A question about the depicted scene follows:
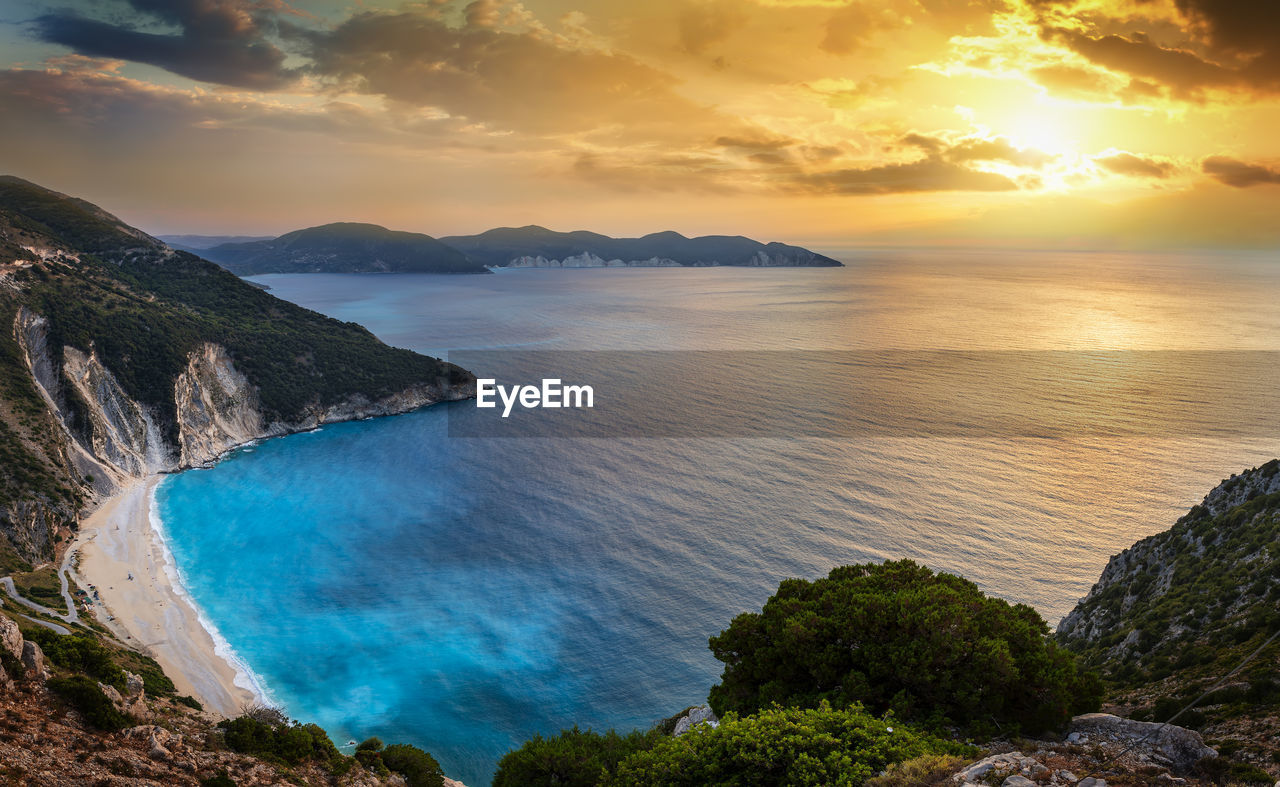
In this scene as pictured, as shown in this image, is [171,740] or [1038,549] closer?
[171,740]

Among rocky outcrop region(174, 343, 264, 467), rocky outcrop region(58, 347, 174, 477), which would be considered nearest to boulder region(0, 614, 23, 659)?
rocky outcrop region(58, 347, 174, 477)

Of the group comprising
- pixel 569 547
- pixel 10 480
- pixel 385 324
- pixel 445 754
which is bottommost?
pixel 445 754

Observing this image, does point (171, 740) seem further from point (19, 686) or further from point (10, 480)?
point (10, 480)

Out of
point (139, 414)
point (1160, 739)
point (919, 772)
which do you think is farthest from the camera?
point (139, 414)

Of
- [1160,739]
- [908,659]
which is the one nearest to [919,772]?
[908,659]

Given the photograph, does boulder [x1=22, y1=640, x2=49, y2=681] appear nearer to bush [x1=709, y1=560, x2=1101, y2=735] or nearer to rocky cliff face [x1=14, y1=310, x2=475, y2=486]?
bush [x1=709, y1=560, x2=1101, y2=735]

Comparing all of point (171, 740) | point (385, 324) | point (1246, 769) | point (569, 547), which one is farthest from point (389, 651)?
point (385, 324)

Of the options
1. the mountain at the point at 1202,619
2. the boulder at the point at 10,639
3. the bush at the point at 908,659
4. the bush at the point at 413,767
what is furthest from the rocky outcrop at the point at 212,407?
the mountain at the point at 1202,619

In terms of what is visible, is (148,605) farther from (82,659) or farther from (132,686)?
(132,686)
